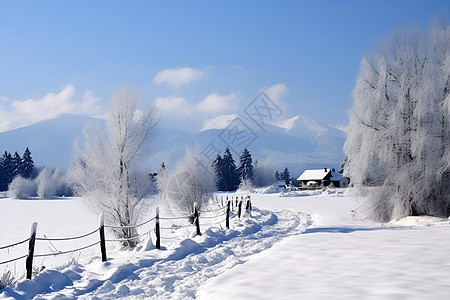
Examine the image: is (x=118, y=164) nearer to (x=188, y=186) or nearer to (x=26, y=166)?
(x=188, y=186)

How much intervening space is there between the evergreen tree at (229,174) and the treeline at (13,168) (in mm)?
45437

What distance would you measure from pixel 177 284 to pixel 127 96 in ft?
44.6

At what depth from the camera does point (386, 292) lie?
19.7 feet

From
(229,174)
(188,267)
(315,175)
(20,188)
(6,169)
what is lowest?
(188,267)

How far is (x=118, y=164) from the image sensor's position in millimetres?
19000

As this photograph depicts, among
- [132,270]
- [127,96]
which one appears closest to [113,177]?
[127,96]

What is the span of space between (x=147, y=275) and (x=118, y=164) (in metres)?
11.1

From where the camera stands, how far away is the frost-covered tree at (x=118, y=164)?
18.8 metres

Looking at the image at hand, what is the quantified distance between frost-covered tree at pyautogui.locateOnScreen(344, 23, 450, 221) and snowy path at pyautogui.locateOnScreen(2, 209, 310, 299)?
388 inches

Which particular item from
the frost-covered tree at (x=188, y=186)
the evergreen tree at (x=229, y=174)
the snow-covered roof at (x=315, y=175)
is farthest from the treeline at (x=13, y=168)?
the frost-covered tree at (x=188, y=186)

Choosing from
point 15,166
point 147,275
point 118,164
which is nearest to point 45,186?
point 15,166

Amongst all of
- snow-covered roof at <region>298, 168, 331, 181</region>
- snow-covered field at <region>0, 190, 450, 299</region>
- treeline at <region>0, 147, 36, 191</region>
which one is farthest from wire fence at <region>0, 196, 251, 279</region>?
treeline at <region>0, 147, 36, 191</region>

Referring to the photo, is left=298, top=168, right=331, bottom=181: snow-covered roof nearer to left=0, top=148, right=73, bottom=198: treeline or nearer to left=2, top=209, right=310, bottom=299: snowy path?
left=0, top=148, right=73, bottom=198: treeline

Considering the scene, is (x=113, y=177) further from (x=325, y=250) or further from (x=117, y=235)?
(x=325, y=250)
